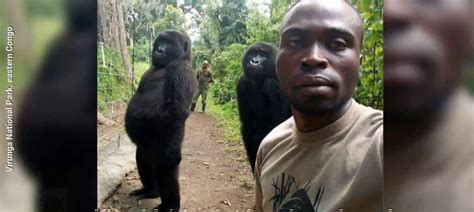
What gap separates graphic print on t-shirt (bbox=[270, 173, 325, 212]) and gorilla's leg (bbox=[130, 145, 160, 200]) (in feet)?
1.29

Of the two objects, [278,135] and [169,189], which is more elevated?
[278,135]

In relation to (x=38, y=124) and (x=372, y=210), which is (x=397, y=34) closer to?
(x=372, y=210)

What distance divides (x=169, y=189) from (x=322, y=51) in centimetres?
66

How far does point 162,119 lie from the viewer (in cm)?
150

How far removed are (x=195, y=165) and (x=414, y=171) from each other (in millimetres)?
678

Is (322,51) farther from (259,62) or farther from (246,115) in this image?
(246,115)

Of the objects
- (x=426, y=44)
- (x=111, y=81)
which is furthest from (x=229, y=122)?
(x=426, y=44)

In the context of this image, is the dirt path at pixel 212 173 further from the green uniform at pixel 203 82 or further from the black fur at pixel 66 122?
the black fur at pixel 66 122

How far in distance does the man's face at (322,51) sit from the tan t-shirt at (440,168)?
0.82 feet

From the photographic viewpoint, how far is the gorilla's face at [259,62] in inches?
56.7

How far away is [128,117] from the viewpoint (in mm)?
1495

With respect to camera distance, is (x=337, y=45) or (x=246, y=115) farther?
(x=246, y=115)

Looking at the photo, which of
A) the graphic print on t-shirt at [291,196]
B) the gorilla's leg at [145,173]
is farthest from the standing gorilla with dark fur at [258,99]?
the gorilla's leg at [145,173]

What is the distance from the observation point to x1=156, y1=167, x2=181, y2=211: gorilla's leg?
150cm
